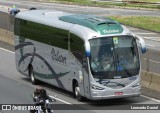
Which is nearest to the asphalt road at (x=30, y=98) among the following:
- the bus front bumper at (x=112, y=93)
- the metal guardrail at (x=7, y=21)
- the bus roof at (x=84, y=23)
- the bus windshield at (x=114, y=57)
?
the bus front bumper at (x=112, y=93)

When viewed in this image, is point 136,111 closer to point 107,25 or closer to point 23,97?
point 107,25

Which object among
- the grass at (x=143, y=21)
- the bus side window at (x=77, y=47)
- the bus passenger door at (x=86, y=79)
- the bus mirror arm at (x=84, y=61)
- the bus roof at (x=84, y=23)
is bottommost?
the grass at (x=143, y=21)

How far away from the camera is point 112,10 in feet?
219

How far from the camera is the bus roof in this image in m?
22.0

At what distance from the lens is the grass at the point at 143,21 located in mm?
50375

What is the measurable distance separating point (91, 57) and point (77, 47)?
1.04 m

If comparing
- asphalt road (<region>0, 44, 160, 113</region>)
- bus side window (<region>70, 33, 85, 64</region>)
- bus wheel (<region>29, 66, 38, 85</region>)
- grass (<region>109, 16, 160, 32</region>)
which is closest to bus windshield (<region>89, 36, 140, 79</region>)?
bus side window (<region>70, 33, 85, 64</region>)

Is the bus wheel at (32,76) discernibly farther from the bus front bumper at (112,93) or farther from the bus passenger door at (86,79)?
the bus front bumper at (112,93)

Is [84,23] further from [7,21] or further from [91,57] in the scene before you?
[7,21]

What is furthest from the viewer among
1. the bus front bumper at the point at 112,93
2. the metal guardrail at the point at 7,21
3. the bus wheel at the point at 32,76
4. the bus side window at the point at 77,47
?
the metal guardrail at the point at 7,21

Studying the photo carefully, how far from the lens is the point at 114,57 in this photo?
2175 centimetres

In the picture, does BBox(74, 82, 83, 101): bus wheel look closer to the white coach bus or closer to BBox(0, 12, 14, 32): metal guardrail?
the white coach bus

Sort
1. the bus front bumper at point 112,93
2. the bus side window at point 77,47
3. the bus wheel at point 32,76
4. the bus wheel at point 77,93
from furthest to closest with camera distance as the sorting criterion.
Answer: the bus wheel at point 32,76
the bus wheel at point 77,93
the bus side window at point 77,47
the bus front bumper at point 112,93

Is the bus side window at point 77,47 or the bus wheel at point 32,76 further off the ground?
the bus side window at point 77,47
